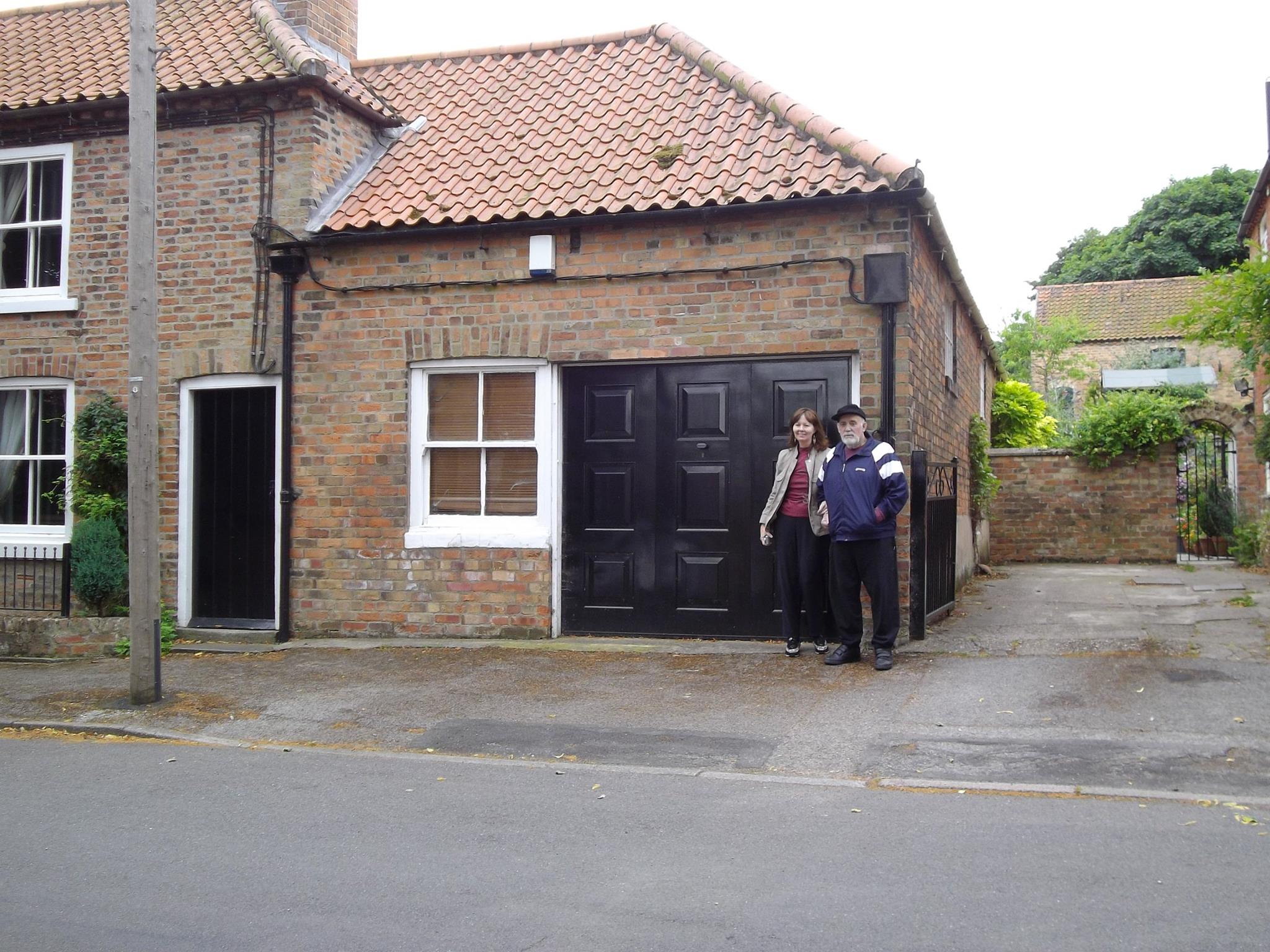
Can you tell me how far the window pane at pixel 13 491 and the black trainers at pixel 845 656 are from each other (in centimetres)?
826

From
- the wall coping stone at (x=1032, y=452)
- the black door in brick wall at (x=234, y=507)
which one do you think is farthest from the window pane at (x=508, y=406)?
the wall coping stone at (x=1032, y=452)

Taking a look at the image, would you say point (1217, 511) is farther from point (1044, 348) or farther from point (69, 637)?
point (1044, 348)

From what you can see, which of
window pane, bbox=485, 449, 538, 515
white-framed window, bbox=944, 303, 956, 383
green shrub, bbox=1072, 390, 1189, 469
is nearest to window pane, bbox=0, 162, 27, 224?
window pane, bbox=485, 449, 538, 515

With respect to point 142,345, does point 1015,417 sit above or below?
above

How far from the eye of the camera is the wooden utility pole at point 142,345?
7398 mm

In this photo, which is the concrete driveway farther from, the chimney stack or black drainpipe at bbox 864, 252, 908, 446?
the chimney stack

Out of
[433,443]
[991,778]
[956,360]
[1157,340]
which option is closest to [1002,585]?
[956,360]

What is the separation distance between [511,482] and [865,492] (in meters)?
3.33

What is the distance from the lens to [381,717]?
7195 mm

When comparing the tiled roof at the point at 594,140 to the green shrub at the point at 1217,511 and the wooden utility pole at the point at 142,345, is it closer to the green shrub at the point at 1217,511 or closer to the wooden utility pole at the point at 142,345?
the wooden utility pole at the point at 142,345

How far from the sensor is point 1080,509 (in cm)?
1770

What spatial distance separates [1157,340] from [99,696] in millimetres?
41685

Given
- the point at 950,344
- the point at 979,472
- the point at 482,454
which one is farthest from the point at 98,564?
the point at 979,472

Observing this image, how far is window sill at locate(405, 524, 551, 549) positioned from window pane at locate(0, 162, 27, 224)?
17.8 feet
